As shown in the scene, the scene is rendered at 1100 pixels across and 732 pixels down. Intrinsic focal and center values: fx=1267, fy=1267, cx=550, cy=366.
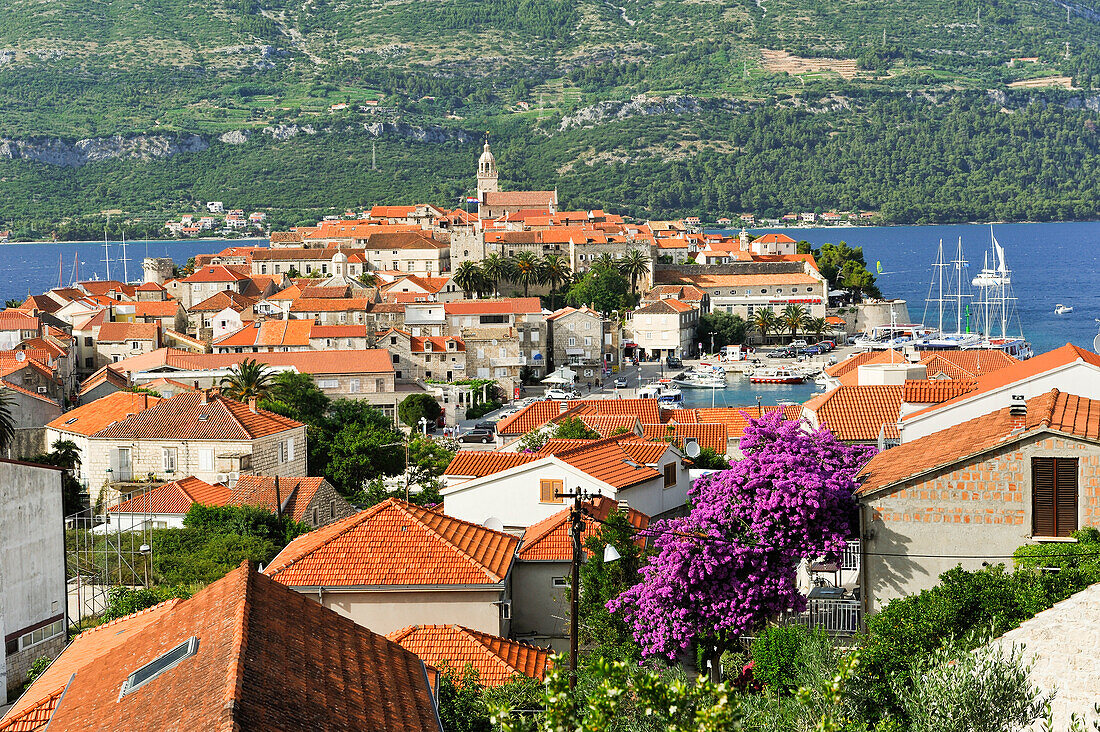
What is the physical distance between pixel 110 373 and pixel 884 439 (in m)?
45.4

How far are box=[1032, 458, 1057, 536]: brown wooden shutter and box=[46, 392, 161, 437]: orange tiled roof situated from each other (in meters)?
33.9

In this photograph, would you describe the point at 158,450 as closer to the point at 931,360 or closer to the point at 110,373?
the point at 110,373

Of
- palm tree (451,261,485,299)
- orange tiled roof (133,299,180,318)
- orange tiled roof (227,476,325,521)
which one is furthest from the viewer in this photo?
palm tree (451,261,485,299)

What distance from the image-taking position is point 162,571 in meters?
26.4

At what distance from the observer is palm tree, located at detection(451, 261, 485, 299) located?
91375mm

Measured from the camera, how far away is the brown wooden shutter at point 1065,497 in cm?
1429

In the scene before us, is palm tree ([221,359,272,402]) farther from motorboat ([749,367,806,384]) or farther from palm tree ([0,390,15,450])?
motorboat ([749,367,806,384])

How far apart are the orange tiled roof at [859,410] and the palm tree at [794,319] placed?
232 feet

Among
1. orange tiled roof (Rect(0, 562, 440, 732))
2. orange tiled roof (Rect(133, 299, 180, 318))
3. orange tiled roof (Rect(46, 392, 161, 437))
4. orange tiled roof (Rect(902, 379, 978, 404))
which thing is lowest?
orange tiled roof (Rect(46, 392, 161, 437))

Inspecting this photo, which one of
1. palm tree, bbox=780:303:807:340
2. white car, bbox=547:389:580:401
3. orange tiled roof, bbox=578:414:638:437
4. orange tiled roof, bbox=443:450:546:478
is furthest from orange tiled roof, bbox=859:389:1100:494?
palm tree, bbox=780:303:807:340

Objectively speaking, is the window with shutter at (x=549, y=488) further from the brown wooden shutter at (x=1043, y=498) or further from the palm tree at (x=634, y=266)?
the palm tree at (x=634, y=266)

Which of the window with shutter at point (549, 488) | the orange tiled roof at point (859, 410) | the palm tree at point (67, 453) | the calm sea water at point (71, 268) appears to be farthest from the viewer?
the calm sea water at point (71, 268)

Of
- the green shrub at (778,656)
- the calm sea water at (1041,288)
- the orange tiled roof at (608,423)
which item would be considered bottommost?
the calm sea water at (1041,288)

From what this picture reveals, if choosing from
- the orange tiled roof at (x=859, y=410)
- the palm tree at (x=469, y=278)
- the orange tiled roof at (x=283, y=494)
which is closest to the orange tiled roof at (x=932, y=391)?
the orange tiled roof at (x=859, y=410)
